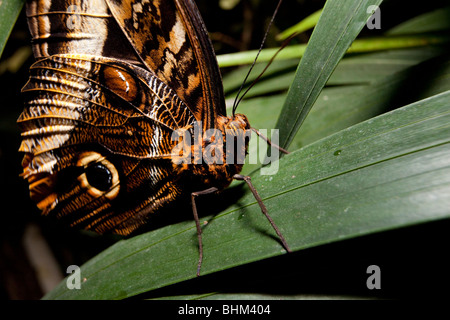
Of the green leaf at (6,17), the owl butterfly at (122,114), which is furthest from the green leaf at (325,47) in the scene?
the green leaf at (6,17)

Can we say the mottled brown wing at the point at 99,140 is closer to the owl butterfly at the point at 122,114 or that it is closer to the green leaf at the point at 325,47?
the owl butterfly at the point at 122,114

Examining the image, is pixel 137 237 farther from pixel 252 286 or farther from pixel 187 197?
pixel 252 286

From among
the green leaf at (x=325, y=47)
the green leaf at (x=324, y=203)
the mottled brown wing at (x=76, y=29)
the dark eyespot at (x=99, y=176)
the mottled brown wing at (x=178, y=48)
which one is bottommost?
the green leaf at (x=324, y=203)

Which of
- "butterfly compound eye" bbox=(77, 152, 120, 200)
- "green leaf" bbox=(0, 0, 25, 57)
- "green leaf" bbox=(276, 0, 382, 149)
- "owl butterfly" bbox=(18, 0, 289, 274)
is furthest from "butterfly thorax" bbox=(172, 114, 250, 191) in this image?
"green leaf" bbox=(0, 0, 25, 57)

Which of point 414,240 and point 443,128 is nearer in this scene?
point 443,128

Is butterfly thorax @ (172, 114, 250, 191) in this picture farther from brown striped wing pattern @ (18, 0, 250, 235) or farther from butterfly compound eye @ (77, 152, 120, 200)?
butterfly compound eye @ (77, 152, 120, 200)
